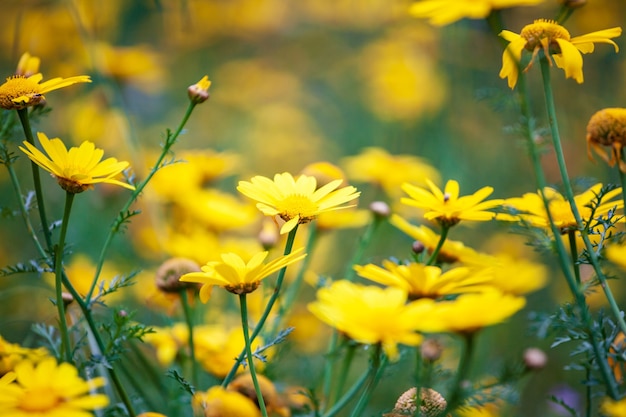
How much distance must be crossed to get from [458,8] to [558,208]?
0.32 m

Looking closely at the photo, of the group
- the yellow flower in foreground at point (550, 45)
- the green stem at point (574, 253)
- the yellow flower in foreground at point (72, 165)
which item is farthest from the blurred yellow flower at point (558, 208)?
the yellow flower in foreground at point (72, 165)

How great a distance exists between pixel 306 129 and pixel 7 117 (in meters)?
Result: 2.16

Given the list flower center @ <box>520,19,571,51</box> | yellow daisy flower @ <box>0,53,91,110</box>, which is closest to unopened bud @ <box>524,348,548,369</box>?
flower center @ <box>520,19,571,51</box>

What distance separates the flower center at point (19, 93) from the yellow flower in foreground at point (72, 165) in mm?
38

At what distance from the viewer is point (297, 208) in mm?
691

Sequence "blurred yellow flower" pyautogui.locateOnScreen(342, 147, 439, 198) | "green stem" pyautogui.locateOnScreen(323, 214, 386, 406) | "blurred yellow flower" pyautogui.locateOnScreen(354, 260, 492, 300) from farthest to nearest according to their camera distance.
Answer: "blurred yellow flower" pyautogui.locateOnScreen(342, 147, 439, 198) → "green stem" pyautogui.locateOnScreen(323, 214, 386, 406) → "blurred yellow flower" pyautogui.locateOnScreen(354, 260, 492, 300)

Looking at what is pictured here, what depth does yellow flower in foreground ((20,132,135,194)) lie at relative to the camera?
0.66 m

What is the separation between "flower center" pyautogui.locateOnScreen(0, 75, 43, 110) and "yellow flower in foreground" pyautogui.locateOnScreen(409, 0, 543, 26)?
1.78 feet

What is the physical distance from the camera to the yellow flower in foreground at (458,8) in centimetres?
81

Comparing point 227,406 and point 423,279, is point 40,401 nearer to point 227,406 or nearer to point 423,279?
point 227,406

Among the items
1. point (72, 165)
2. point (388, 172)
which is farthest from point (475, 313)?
point (388, 172)

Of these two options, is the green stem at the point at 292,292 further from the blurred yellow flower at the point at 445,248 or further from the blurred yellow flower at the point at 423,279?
the blurred yellow flower at the point at 423,279

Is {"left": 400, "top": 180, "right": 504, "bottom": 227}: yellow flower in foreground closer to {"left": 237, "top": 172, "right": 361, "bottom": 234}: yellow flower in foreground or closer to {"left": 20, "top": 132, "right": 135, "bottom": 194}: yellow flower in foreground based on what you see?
{"left": 237, "top": 172, "right": 361, "bottom": 234}: yellow flower in foreground

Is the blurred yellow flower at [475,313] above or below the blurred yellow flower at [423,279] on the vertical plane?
below
